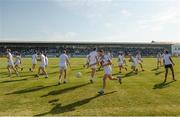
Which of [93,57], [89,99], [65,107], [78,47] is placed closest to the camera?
[65,107]

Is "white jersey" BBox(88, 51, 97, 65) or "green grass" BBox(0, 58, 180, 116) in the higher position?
"white jersey" BBox(88, 51, 97, 65)

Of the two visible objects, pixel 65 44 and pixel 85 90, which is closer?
pixel 85 90

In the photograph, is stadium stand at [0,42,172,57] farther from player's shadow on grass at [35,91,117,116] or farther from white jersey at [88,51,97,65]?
player's shadow on grass at [35,91,117,116]

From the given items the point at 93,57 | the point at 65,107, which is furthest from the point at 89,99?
the point at 93,57

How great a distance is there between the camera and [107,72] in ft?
55.0

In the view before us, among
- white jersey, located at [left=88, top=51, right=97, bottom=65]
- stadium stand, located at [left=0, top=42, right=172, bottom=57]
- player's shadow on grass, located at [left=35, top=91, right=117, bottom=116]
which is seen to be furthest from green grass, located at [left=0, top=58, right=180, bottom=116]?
stadium stand, located at [left=0, top=42, right=172, bottom=57]

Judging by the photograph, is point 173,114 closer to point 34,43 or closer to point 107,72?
point 107,72

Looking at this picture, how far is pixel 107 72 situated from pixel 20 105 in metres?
5.24

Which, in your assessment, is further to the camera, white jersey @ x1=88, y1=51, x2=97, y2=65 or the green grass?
white jersey @ x1=88, y1=51, x2=97, y2=65

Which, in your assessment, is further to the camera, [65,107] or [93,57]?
[93,57]

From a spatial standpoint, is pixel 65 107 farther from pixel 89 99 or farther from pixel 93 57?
pixel 93 57

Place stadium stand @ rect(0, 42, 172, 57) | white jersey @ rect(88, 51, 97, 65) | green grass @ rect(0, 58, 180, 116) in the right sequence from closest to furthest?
green grass @ rect(0, 58, 180, 116) → white jersey @ rect(88, 51, 97, 65) → stadium stand @ rect(0, 42, 172, 57)

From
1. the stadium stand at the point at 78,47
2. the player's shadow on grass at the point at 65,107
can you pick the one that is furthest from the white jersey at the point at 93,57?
the stadium stand at the point at 78,47

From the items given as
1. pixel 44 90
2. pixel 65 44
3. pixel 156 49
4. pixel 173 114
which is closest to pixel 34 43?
pixel 65 44
